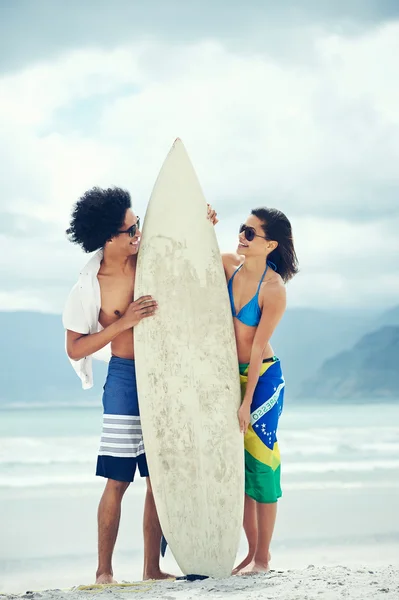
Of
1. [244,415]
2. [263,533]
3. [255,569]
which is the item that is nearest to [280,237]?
[244,415]

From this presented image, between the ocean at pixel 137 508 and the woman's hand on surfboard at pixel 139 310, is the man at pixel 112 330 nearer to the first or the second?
the woman's hand on surfboard at pixel 139 310

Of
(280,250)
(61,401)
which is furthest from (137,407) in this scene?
(61,401)

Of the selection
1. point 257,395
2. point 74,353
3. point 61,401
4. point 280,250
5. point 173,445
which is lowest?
point 173,445

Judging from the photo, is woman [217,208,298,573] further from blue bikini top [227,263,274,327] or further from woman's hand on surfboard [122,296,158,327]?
woman's hand on surfboard [122,296,158,327]

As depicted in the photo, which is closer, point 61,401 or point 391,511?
point 391,511

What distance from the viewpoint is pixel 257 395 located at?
3.36 m

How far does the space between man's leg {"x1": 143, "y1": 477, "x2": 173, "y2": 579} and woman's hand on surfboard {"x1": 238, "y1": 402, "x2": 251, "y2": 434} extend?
1.70 ft

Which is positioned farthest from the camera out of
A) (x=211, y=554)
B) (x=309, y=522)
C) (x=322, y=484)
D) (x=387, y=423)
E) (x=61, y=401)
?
(x=61, y=401)

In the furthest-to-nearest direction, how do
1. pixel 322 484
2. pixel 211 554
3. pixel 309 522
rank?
pixel 322 484 < pixel 309 522 < pixel 211 554

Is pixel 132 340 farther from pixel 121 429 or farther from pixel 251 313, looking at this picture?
pixel 251 313

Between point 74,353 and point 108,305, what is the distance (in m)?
0.27

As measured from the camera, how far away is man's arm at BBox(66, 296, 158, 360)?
3.32 meters

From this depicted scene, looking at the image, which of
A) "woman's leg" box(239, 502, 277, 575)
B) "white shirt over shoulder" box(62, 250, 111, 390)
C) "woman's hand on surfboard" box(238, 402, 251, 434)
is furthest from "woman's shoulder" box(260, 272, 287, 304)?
"woman's leg" box(239, 502, 277, 575)

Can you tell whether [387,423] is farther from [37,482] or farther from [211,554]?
[211,554]
